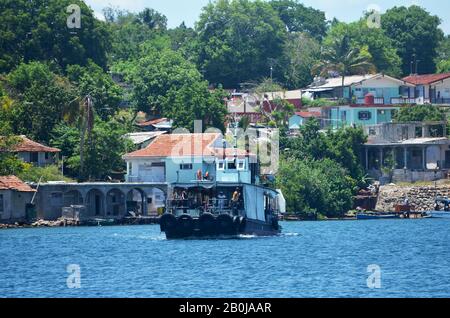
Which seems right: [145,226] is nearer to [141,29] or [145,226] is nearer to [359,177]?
[359,177]

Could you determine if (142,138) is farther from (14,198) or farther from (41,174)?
(14,198)

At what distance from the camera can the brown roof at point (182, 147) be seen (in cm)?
9062

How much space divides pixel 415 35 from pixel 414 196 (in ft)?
159

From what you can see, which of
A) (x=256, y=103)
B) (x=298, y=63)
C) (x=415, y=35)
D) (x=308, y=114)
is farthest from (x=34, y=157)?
(x=415, y=35)

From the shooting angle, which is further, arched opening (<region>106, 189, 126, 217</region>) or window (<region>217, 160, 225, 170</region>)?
arched opening (<region>106, 189, 126, 217</region>)

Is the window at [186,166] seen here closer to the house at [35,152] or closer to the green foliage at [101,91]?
the house at [35,152]

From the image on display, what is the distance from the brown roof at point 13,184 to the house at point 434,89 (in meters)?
49.0

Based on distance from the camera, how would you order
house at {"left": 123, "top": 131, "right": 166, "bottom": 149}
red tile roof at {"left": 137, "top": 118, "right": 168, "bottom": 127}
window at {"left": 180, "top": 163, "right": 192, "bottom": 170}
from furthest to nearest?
red tile roof at {"left": 137, "top": 118, "right": 168, "bottom": 127} → house at {"left": 123, "top": 131, "right": 166, "bottom": 149} → window at {"left": 180, "top": 163, "right": 192, "bottom": 170}

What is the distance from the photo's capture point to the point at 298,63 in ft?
478

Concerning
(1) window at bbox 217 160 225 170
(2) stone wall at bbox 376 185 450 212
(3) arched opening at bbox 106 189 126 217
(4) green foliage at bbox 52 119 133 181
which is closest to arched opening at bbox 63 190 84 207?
(4) green foliage at bbox 52 119 133 181

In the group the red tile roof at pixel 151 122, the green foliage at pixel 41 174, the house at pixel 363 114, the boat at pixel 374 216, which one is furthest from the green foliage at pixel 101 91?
the boat at pixel 374 216

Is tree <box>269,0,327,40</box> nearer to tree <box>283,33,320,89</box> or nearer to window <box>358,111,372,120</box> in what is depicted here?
tree <box>283,33,320,89</box>

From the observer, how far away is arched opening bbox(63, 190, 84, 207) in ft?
319

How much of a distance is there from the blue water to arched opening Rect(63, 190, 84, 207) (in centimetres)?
1090
